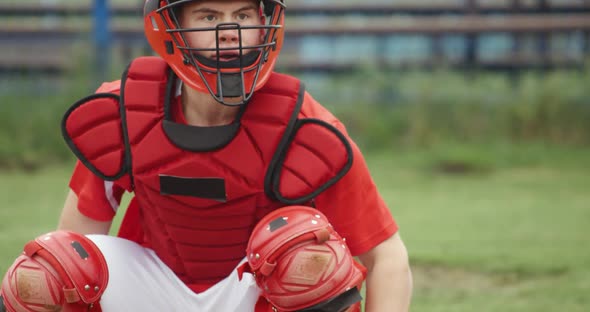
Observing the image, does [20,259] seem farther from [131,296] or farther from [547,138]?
[547,138]

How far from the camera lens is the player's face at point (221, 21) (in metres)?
2.48

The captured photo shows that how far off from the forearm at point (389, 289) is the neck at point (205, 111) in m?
0.65

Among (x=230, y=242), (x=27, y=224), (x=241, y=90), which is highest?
(x=241, y=90)

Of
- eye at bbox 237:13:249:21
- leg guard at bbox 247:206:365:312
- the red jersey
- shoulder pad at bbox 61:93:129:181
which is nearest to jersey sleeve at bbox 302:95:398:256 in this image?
the red jersey

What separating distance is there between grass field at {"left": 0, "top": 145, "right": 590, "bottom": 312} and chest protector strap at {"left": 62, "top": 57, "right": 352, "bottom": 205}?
1.50 meters

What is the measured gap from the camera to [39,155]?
782cm

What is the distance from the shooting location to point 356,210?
8.42 feet

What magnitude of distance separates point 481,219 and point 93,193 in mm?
3678

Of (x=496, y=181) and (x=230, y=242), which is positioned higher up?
(x=230, y=242)

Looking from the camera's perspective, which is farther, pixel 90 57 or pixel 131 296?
pixel 90 57

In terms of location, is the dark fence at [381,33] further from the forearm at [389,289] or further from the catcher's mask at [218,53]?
the forearm at [389,289]

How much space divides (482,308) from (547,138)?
5.09 metres

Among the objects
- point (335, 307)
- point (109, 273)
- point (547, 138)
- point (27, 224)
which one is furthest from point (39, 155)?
point (335, 307)

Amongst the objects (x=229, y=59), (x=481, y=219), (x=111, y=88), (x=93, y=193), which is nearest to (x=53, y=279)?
(x=93, y=193)
